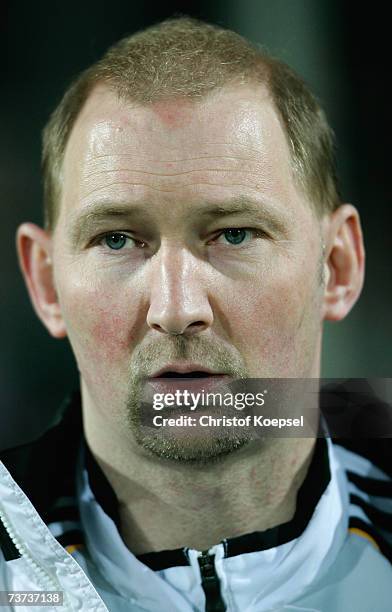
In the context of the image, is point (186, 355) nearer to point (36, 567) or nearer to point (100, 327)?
point (100, 327)

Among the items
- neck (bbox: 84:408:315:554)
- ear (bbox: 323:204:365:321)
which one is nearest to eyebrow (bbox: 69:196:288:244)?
ear (bbox: 323:204:365:321)

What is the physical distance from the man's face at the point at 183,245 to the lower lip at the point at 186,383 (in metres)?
0.01

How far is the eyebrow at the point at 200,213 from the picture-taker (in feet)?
3.00

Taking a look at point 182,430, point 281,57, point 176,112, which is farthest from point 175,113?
point 182,430

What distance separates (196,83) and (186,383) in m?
0.34

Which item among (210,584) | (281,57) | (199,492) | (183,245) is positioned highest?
(281,57)

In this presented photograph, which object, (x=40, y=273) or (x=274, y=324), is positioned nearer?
(x=274, y=324)

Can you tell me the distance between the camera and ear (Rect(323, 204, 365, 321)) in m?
1.04

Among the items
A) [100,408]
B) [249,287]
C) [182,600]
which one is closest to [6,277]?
[100,408]

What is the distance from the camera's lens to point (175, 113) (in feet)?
2.97

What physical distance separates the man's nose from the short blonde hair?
17 centimetres

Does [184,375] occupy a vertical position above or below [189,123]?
below

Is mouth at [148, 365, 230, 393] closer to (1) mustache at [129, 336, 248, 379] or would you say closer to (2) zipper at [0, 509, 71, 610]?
(1) mustache at [129, 336, 248, 379]

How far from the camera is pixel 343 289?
105 centimetres
